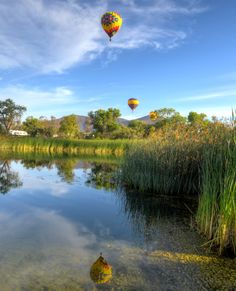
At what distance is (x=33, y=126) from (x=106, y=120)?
44.2ft

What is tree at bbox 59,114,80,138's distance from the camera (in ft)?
140

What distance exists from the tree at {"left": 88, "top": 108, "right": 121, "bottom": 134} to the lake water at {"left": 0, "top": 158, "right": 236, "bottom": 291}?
1687 inches

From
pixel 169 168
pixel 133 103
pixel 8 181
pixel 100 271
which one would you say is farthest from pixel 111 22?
pixel 133 103

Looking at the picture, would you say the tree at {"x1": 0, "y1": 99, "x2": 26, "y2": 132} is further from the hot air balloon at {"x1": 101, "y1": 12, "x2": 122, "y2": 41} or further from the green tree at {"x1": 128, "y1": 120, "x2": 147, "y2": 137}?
the hot air balloon at {"x1": 101, "y1": 12, "x2": 122, "y2": 41}

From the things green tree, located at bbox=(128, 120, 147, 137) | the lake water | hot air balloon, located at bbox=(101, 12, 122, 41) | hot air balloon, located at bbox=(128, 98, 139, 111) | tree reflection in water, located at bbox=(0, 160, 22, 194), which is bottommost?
the lake water

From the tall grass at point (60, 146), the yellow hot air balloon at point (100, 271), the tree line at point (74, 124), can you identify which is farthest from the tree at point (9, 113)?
the yellow hot air balloon at point (100, 271)

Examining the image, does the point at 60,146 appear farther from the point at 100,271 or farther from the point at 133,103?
the point at 100,271

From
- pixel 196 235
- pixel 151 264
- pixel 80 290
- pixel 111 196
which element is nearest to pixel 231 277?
pixel 151 264

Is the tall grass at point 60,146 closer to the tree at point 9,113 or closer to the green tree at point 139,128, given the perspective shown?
the green tree at point 139,128

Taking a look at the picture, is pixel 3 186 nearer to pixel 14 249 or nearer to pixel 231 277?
pixel 14 249

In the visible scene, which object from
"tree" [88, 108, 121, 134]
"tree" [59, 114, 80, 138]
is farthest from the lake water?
"tree" [88, 108, 121, 134]

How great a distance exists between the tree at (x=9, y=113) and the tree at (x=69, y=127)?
18.9 m

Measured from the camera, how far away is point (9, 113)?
56562 mm

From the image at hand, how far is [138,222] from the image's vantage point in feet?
16.7
